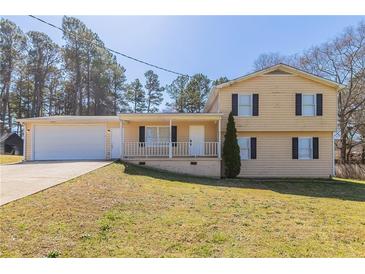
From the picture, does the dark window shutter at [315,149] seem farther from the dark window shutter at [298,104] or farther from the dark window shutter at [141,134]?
the dark window shutter at [141,134]

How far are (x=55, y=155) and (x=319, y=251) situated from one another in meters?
17.8

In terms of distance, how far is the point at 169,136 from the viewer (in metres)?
18.8

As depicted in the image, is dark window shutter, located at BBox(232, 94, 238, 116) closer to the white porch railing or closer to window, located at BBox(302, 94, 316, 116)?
the white porch railing

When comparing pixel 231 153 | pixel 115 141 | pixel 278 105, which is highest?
pixel 278 105

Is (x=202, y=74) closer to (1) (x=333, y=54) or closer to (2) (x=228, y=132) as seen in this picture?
(1) (x=333, y=54)

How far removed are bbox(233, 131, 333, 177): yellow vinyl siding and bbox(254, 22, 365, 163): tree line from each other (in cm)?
1382

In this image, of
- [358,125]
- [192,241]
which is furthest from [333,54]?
[192,241]

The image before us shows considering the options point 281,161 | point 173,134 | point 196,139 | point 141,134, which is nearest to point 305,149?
point 281,161

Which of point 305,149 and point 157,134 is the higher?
point 157,134

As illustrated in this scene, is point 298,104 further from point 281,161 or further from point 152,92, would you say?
point 152,92

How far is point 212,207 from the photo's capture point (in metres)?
7.92

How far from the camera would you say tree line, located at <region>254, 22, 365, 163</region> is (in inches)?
1173

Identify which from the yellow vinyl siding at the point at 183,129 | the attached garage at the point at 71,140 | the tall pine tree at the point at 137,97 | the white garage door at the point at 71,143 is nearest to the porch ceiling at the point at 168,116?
the yellow vinyl siding at the point at 183,129

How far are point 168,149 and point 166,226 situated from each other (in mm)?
12214
